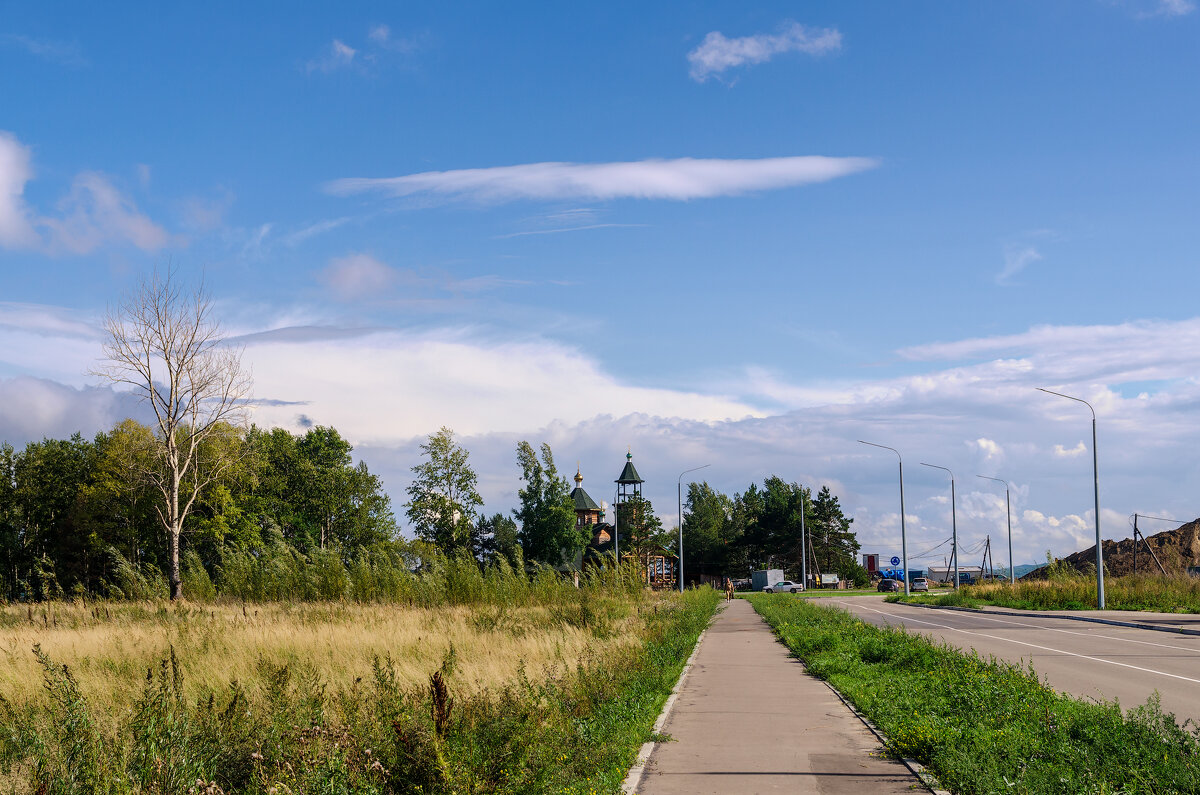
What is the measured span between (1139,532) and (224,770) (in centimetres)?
5219

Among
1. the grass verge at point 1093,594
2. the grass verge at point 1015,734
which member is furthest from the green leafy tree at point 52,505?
the grass verge at point 1015,734

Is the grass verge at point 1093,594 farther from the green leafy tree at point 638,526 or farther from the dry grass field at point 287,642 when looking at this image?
the green leafy tree at point 638,526

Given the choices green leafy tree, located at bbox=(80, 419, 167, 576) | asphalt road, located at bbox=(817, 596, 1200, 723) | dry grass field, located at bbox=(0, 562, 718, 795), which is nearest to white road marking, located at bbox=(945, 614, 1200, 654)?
asphalt road, located at bbox=(817, 596, 1200, 723)

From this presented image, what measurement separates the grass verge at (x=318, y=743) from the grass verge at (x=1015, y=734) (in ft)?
9.93

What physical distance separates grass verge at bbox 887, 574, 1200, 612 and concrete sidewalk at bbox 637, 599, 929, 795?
98.9ft

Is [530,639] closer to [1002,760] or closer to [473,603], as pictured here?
[473,603]

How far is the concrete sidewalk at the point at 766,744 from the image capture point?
8102 mm

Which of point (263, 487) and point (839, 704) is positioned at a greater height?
point (263, 487)

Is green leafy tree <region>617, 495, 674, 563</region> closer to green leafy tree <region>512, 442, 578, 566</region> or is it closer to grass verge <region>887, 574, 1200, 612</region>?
green leafy tree <region>512, 442, 578, 566</region>

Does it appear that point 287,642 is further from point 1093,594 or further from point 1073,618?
point 1093,594

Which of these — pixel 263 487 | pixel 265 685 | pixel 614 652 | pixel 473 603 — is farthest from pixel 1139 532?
pixel 263 487

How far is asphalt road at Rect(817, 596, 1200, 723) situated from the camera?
47.3 ft

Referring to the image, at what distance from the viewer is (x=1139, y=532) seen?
160 feet

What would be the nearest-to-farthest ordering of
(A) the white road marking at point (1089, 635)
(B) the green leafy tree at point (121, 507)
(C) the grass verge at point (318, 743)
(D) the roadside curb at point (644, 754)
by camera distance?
(C) the grass verge at point (318, 743), (D) the roadside curb at point (644, 754), (A) the white road marking at point (1089, 635), (B) the green leafy tree at point (121, 507)
